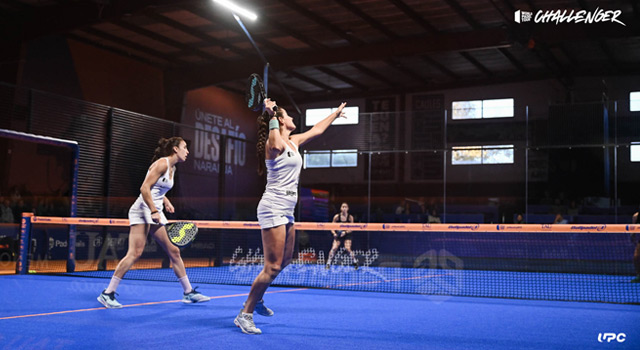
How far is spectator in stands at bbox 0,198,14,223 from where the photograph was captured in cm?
1438

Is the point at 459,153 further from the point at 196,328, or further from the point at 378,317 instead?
the point at 196,328

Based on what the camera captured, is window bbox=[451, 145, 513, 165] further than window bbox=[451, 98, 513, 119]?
No

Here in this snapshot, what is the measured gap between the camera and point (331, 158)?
19828mm

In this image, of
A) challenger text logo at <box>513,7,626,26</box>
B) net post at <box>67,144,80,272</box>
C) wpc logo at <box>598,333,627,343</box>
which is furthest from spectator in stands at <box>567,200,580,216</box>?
wpc logo at <box>598,333,627,343</box>

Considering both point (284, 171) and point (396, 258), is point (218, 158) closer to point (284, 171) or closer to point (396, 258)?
point (396, 258)

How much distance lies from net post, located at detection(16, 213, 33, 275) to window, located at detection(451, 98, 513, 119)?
35.5 ft

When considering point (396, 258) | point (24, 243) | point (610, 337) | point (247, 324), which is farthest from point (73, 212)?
point (610, 337)

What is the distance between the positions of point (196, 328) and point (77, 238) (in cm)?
864

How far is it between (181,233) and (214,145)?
16428mm

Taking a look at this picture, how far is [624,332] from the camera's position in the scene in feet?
19.0

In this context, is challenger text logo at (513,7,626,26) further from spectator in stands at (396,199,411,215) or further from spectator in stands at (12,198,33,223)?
spectator in stands at (12,198,33,223)

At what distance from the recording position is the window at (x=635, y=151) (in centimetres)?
1580

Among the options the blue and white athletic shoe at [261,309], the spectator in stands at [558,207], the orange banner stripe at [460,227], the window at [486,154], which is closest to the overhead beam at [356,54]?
the window at [486,154]

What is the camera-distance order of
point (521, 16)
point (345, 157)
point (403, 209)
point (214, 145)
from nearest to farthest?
point (521, 16)
point (345, 157)
point (214, 145)
point (403, 209)
